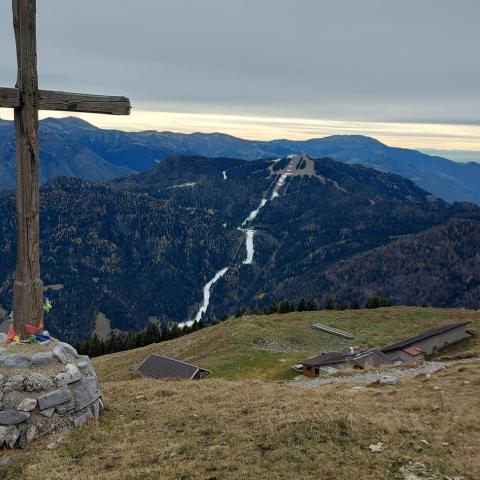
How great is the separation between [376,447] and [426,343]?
46101 mm

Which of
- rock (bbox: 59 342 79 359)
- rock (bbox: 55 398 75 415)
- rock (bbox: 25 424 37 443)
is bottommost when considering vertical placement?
rock (bbox: 25 424 37 443)

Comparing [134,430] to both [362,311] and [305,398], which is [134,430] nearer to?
[305,398]

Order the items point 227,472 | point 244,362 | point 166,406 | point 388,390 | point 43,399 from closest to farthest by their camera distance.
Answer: point 227,472 → point 43,399 → point 166,406 → point 388,390 → point 244,362

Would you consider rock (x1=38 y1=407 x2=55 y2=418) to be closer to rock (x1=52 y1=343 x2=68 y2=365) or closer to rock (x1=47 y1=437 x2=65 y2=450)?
rock (x1=47 y1=437 x2=65 y2=450)

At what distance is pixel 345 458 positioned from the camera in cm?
1282

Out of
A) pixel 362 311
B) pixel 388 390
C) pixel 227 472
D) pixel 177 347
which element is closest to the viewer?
pixel 227 472

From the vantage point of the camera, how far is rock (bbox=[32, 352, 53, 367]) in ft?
50.3

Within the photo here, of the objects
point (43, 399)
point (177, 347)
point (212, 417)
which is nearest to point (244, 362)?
point (177, 347)

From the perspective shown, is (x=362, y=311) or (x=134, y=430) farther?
(x=362, y=311)

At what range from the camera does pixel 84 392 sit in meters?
16.1

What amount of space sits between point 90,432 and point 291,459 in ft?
22.5

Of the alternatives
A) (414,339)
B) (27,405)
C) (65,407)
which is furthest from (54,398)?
(414,339)

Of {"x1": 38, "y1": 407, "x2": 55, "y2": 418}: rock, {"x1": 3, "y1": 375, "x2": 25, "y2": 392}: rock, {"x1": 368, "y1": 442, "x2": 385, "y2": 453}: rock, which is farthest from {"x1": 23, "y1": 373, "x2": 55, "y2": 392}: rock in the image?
{"x1": 368, "y1": 442, "x2": 385, "y2": 453}: rock

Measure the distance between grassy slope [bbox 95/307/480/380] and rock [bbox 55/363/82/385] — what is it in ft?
111
